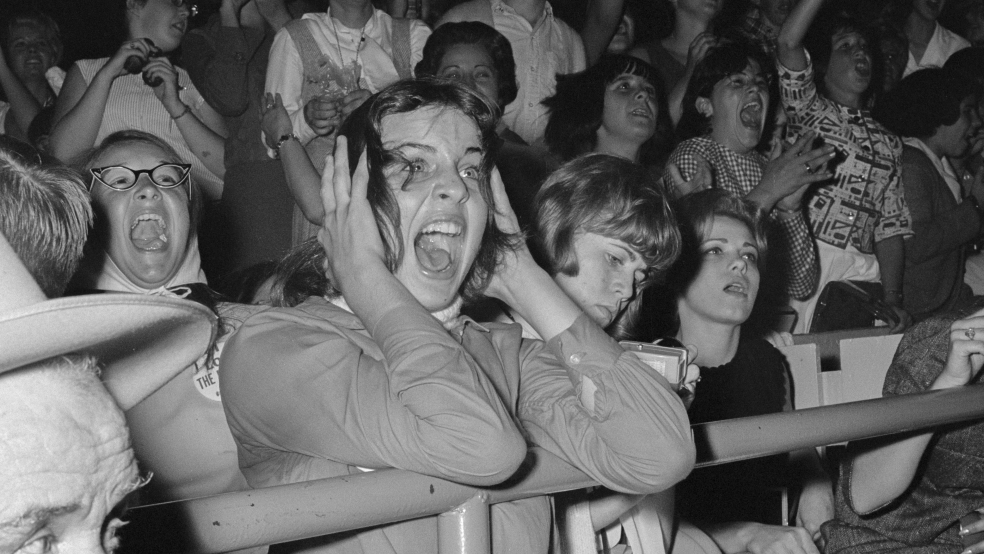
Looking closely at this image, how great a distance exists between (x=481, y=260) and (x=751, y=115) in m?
2.49

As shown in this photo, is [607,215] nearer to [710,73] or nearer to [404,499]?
[404,499]

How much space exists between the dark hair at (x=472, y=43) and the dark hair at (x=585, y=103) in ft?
0.99

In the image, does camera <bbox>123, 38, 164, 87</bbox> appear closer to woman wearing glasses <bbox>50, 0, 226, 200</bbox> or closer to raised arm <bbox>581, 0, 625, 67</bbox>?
woman wearing glasses <bbox>50, 0, 226, 200</bbox>

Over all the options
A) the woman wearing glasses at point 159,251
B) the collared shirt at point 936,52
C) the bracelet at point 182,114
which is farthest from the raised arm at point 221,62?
the collared shirt at point 936,52

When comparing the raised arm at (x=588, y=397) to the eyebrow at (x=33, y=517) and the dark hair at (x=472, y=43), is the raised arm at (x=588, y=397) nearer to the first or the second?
the eyebrow at (x=33, y=517)

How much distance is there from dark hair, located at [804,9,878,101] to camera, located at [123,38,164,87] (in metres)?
3.16

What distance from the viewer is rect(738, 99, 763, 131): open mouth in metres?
4.07

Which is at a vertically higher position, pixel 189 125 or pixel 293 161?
pixel 189 125

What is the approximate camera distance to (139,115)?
11.5 ft

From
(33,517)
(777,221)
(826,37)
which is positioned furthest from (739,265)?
(33,517)

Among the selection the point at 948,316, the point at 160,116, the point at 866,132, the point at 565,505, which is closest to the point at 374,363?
the point at 565,505

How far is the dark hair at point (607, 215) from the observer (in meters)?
2.37

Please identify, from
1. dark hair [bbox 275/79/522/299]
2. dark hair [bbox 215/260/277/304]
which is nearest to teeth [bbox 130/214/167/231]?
dark hair [bbox 215/260/277/304]

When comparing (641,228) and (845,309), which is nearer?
(641,228)
